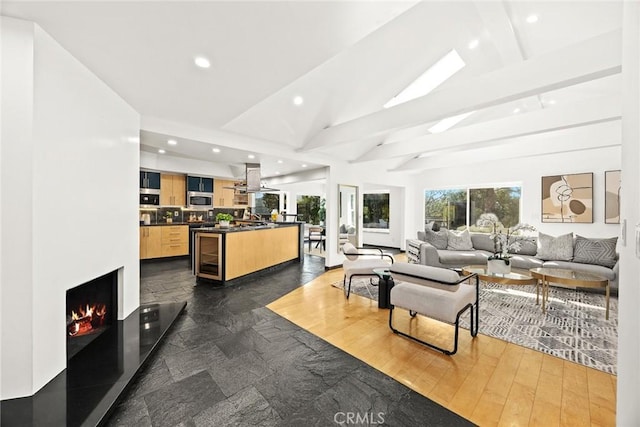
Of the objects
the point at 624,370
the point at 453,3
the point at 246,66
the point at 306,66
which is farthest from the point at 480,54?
the point at 624,370

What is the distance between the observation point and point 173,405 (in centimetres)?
173

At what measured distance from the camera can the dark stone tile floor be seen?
1646 millimetres

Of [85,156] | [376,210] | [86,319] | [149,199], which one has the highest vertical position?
[85,156]

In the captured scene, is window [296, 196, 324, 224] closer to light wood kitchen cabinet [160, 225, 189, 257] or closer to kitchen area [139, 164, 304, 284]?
kitchen area [139, 164, 304, 284]

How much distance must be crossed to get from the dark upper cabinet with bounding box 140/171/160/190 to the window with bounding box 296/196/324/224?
494 cm

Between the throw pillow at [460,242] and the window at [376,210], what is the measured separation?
11.1 ft

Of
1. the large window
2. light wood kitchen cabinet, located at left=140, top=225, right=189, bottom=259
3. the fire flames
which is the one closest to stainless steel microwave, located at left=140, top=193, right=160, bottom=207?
light wood kitchen cabinet, located at left=140, top=225, right=189, bottom=259

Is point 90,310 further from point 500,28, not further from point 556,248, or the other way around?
point 556,248

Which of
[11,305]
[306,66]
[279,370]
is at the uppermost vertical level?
[306,66]

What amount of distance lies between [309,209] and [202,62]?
8.18 metres

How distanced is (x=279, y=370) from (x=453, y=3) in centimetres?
394

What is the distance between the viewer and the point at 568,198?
5332 millimetres

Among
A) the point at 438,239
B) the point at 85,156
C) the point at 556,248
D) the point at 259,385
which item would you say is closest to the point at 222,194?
the point at 85,156

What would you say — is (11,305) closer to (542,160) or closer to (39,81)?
(39,81)
